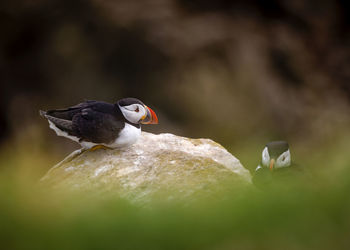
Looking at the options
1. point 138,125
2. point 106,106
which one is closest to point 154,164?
point 138,125

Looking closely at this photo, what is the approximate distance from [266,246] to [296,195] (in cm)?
39

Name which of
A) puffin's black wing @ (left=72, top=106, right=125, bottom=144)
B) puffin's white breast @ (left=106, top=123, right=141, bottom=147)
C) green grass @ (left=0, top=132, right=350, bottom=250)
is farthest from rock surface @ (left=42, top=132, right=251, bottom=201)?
green grass @ (left=0, top=132, right=350, bottom=250)

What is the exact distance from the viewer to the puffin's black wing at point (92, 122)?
419 cm

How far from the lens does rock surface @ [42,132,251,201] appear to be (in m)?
3.88

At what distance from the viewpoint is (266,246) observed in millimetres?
1386

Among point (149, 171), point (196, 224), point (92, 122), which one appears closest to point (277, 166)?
point (149, 171)

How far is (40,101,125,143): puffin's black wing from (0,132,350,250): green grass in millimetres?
2422

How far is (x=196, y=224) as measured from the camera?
151cm

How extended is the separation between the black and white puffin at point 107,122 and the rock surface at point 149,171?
176 millimetres

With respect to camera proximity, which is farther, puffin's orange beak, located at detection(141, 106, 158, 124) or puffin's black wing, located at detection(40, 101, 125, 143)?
puffin's orange beak, located at detection(141, 106, 158, 124)

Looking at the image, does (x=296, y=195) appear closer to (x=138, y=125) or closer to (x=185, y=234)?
(x=185, y=234)

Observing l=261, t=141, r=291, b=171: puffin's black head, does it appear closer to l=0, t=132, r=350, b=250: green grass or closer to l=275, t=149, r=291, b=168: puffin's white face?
l=275, t=149, r=291, b=168: puffin's white face

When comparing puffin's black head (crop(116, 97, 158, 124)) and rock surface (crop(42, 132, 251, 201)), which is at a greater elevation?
puffin's black head (crop(116, 97, 158, 124))

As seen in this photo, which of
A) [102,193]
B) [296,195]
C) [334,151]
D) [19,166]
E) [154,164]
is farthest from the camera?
[154,164]
